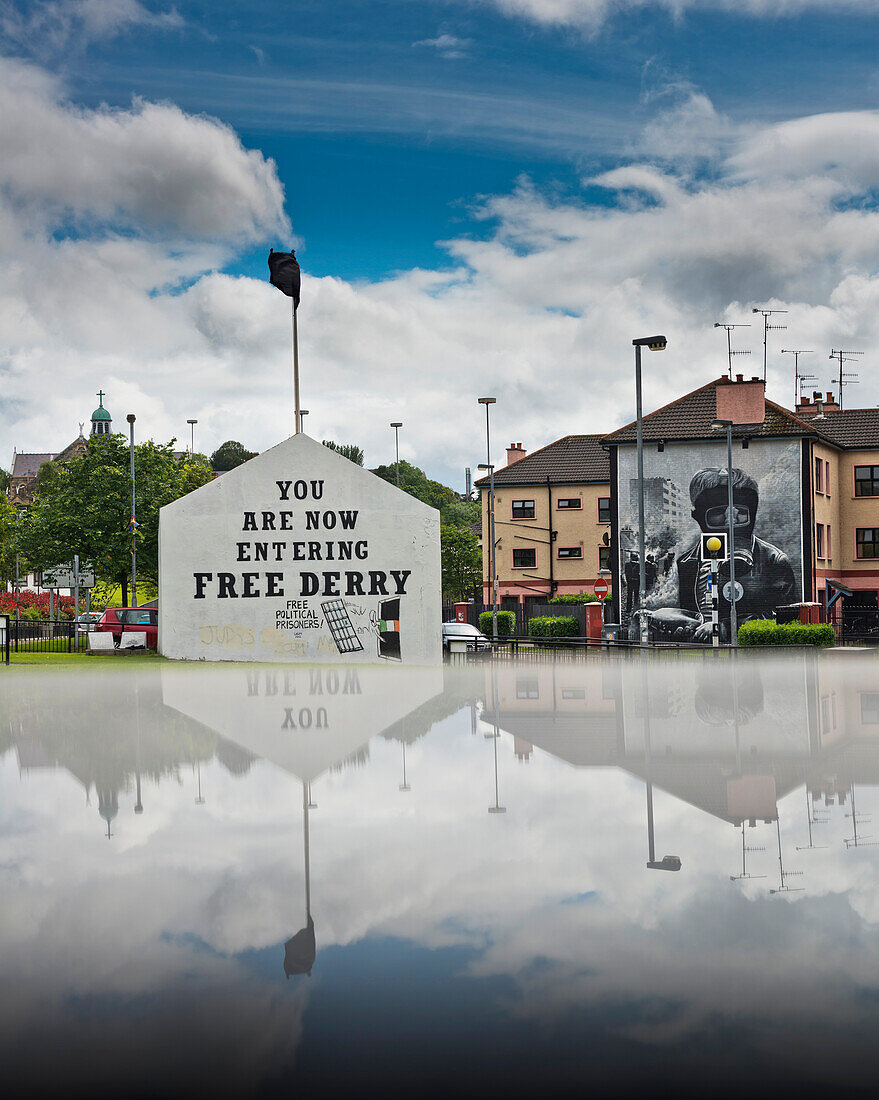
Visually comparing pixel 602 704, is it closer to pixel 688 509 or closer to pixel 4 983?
pixel 4 983

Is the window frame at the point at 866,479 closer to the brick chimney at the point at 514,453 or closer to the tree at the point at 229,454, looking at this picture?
the brick chimney at the point at 514,453

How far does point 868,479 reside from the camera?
5738 centimetres

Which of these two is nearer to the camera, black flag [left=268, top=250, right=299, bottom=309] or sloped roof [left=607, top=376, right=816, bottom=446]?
black flag [left=268, top=250, right=299, bottom=309]

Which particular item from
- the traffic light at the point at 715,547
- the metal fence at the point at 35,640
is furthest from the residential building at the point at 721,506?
the metal fence at the point at 35,640

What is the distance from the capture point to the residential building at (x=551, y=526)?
66812mm

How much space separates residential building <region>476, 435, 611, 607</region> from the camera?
66812 millimetres

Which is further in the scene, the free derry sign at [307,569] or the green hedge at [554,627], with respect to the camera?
the green hedge at [554,627]

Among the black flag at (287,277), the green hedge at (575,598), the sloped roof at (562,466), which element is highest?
the black flag at (287,277)

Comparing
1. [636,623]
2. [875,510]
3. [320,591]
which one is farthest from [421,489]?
[320,591]

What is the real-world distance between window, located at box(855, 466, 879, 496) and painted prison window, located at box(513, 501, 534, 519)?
18656 mm

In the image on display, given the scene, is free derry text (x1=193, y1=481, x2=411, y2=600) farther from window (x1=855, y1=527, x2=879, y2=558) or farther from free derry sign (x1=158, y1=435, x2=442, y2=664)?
window (x1=855, y1=527, x2=879, y2=558)

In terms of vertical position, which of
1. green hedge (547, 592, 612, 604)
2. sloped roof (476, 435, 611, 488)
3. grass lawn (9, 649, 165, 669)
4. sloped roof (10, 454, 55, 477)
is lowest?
grass lawn (9, 649, 165, 669)

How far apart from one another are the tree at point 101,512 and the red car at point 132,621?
4608 mm

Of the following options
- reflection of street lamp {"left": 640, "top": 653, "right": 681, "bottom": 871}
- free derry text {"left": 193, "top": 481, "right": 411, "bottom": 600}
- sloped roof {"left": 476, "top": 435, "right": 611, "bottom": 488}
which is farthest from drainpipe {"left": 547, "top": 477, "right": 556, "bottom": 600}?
reflection of street lamp {"left": 640, "top": 653, "right": 681, "bottom": 871}
